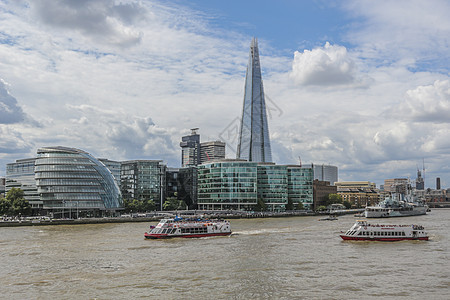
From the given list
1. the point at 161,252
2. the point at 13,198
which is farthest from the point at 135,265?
the point at 13,198

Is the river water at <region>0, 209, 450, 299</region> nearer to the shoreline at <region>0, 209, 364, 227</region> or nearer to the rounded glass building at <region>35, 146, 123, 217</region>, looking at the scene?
the shoreline at <region>0, 209, 364, 227</region>

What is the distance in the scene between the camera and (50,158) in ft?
479

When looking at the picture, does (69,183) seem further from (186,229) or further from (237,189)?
(237,189)

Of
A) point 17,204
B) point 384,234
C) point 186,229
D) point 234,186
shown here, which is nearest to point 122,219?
point 17,204

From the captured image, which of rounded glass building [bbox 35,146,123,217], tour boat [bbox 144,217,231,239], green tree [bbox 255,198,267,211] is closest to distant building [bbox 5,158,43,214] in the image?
rounded glass building [bbox 35,146,123,217]

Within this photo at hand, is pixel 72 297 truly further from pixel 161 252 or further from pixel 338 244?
pixel 338 244

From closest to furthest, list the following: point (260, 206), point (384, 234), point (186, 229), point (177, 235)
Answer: point (384, 234) < point (177, 235) < point (186, 229) < point (260, 206)

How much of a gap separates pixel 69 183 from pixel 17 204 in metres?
15.8

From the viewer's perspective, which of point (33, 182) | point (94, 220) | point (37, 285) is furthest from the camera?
point (33, 182)

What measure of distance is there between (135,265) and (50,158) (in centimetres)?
10390

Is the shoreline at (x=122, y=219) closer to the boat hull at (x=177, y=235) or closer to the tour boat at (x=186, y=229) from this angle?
the tour boat at (x=186, y=229)

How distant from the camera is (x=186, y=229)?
8594cm

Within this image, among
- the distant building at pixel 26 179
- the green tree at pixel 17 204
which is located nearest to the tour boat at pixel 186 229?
the green tree at pixel 17 204

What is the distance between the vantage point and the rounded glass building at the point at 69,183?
14350cm
